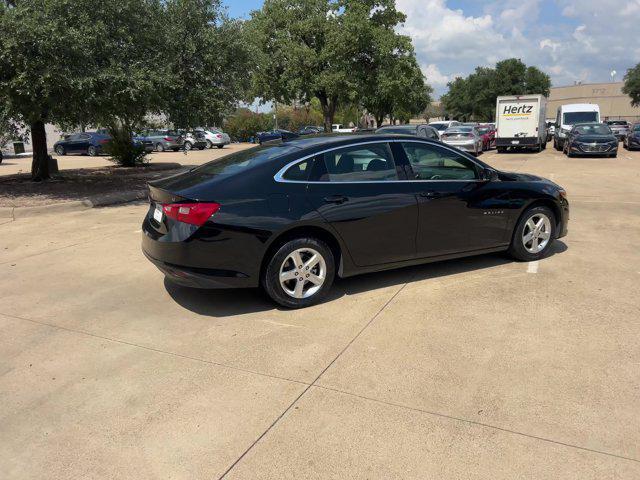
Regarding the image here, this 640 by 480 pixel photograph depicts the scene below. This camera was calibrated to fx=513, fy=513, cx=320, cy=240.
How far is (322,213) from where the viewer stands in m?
4.77

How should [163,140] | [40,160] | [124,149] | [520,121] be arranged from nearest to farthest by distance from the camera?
[40,160], [124,149], [520,121], [163,140]

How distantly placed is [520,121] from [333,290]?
23.4 m

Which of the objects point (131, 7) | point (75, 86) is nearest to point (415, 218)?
point (75, 86)

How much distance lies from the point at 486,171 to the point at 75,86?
783cm

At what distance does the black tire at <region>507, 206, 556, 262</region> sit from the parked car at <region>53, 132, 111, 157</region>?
1096 inches

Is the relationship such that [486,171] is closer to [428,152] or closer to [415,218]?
[428,152]

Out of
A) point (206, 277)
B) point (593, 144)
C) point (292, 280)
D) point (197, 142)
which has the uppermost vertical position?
point (593, 144)

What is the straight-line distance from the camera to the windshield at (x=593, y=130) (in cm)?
2267

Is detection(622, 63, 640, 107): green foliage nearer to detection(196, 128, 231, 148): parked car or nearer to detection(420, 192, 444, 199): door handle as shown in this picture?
detection(196, 128, 231, 148): parked car

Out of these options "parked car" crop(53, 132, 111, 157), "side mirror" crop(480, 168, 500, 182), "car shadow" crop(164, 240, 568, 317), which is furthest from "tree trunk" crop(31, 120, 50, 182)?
"parked car" crop(53, 132, 111, 157)

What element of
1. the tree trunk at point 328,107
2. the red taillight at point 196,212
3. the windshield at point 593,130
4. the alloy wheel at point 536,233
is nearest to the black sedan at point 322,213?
the red taillight at point 196,212

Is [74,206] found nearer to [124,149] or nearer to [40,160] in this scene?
[40,160]

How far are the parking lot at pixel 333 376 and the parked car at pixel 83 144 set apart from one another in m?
25.7

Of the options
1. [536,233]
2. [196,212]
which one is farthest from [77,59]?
[536,233]
